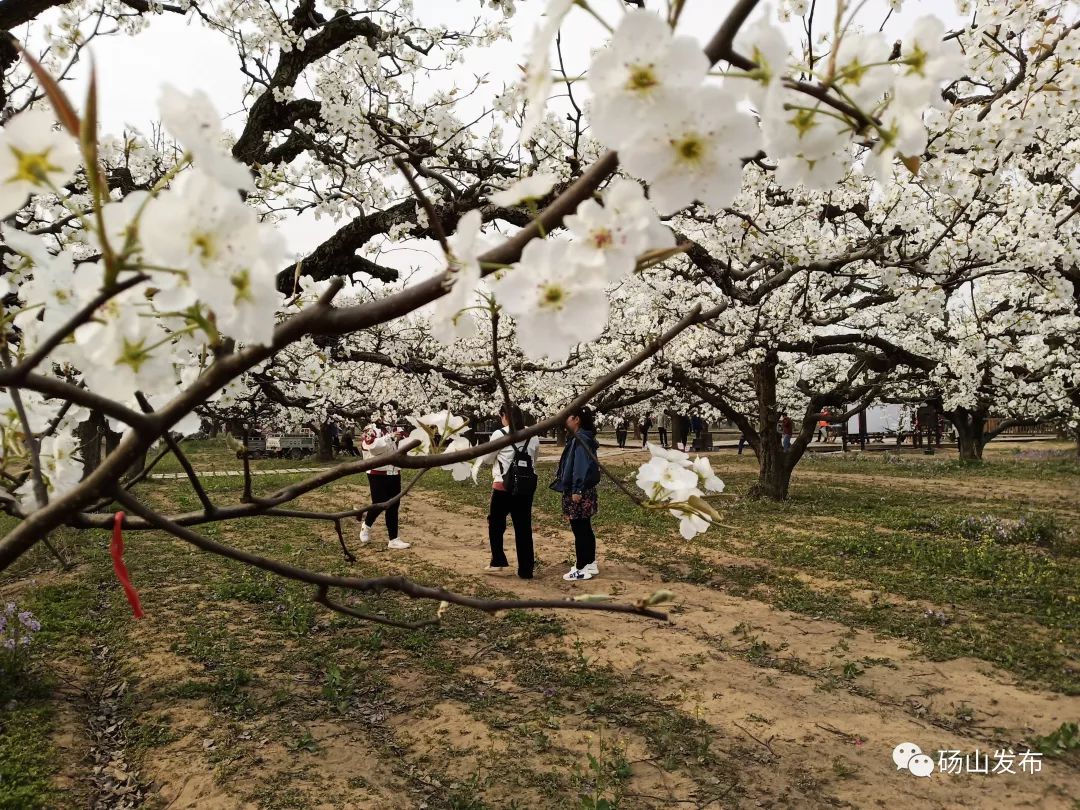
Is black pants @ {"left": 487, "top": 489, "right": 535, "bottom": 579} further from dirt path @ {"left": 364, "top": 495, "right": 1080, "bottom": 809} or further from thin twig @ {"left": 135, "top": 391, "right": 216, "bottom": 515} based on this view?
thin twig @ {"left": 135, "top": 391, "right": 216, "bottom": 515}

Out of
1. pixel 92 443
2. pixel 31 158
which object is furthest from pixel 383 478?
pixel 31 158

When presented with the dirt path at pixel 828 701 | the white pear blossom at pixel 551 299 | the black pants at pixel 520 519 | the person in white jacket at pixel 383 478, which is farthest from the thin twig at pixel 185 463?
the person in white jacket at pixel 383 478

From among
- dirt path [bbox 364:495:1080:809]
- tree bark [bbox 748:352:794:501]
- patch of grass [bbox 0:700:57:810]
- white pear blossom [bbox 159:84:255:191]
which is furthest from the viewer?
tree bark [bbox 748:352:794:501]

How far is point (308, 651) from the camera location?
16.6 ft

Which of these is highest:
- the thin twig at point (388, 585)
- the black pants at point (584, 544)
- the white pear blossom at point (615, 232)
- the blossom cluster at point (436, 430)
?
the white pear blossom at point (615, 232)

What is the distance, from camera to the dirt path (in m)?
3.26

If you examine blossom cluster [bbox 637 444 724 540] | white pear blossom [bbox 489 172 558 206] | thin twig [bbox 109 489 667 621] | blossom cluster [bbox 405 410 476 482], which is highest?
white pear blossom [bbox 489 172 558 206]

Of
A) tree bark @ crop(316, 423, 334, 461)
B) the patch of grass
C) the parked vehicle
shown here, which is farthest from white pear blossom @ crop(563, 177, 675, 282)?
the parked vehicle

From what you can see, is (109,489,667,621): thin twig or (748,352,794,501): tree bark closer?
(109,489,667,621): thin twig

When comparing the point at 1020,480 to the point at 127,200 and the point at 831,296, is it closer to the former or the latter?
the point at 831,296

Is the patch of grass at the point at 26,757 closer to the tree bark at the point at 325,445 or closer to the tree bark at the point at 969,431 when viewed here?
the tree bark at the point at 325,445

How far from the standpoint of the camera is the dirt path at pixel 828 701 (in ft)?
10.7

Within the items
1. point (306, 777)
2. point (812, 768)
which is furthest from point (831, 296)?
point (306, 777)

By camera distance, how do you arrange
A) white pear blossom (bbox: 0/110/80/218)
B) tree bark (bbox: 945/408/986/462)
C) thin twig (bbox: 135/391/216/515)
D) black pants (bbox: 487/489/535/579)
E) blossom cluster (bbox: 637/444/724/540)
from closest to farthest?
white pear blossom (bbox: 0/110/80/218) < thin twig (bbox: 135/391/216/515) < blossom cluster (bbox: 637/444/724/540) < black pants (bbox: 487/489/535/579) < tree bark (bbox: 945/408/986/462)
